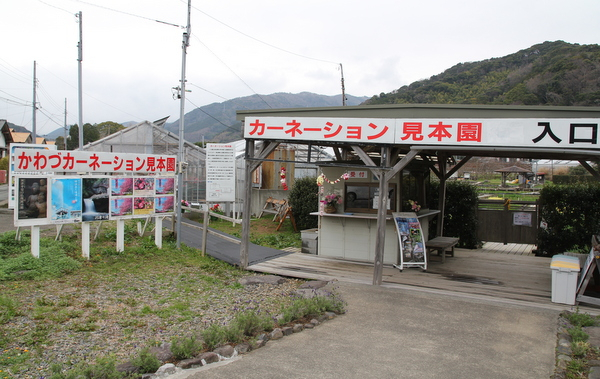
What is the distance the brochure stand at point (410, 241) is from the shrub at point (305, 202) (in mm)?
6076

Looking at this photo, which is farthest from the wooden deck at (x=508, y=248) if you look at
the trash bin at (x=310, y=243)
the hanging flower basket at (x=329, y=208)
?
the hanging flower basket at (x=329, y=208)

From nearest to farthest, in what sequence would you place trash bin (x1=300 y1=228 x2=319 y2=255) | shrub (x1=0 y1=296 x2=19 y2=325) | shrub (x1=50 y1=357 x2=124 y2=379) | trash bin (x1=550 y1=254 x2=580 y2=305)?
1. shrub (x1=50 y1=357 x2=124 y2=379)
2. shrub (x1=0 y1=296 x2=19 y2=325)
3. trash bin (x1=550 y1=254 x2=580 y2=305)
4. trash bin (x1=300 y1=228 x2=319 y2=255)

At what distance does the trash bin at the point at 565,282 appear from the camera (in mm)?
7145

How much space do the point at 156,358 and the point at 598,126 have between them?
6.59m

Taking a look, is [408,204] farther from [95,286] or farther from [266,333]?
[95,286]

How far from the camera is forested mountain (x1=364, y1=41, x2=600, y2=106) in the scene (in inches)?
1764

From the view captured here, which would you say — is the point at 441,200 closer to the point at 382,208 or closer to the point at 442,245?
the point at 442,245

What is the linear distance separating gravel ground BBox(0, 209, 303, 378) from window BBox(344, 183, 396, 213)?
2.74 meters

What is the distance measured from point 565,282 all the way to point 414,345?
3441mm

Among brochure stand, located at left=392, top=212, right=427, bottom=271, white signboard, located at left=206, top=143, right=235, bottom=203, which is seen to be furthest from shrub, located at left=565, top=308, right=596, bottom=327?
white signboard, located at left=206, top=143, right=235, bottom=203

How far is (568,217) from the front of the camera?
38.7ft

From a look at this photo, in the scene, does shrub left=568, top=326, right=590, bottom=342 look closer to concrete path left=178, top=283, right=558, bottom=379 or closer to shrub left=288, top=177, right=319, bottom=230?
concrete path left=178, top=283, right=558, bottom=379

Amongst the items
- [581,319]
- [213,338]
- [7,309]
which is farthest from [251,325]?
[581,319]

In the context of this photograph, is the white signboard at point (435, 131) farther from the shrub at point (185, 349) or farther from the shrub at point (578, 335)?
the shrub at point (185, 349)
